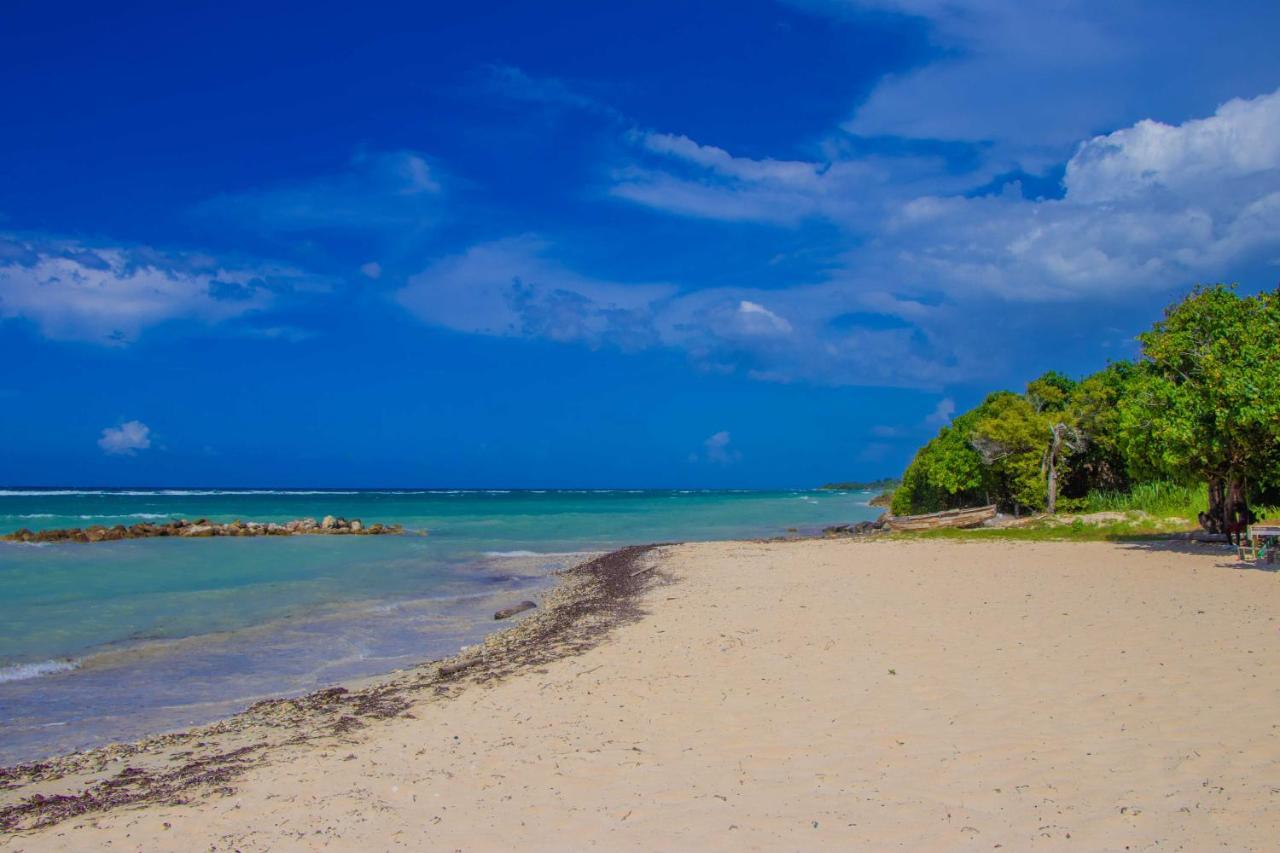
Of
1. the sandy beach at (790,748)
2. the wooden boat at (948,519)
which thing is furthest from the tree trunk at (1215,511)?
the sandy beach at (790,748)

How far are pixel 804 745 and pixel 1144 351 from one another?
17.5m

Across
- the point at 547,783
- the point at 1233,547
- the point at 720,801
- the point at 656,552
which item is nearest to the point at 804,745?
the point at 720,801

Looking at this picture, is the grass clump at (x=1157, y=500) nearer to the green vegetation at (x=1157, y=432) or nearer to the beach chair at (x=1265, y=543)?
the green vegetation at (x=1157, y=432)

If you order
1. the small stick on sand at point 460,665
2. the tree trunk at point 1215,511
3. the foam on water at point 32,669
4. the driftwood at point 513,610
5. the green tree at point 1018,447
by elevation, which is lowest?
the driftwood at point 513,610

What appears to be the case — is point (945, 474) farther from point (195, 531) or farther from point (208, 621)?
point (195, 531)

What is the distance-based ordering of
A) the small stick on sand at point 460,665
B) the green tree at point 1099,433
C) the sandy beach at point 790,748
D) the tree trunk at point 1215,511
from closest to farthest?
the sandy beach at point 790,748 → the small stick on sand at point 460,665 → the tree trunk at point 1215,511 → the green tree at point 1099,433

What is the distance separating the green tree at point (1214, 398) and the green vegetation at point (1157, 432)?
0.02m

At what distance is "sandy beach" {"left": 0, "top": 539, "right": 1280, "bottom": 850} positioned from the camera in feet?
16.5

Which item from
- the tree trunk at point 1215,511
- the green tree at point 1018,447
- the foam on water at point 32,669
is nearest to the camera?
the foam on water at point 32,669

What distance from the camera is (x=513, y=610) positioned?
16062 millimetres

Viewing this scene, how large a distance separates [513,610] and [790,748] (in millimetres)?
10411

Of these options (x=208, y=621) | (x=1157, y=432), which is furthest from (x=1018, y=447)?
(x=208, y=621)

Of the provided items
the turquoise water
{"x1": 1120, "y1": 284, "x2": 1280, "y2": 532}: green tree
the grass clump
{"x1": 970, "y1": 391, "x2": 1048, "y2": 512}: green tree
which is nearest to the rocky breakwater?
the turquoise water

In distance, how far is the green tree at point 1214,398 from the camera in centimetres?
1614
